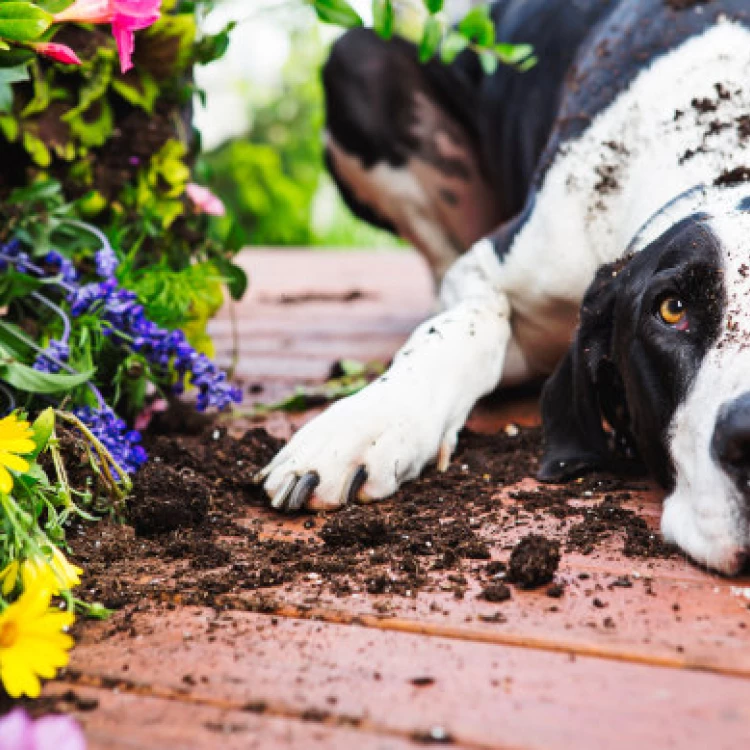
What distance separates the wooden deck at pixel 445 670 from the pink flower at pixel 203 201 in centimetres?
135

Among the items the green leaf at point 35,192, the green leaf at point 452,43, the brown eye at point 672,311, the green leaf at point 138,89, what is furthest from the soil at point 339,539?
the green leaf at point 452,43

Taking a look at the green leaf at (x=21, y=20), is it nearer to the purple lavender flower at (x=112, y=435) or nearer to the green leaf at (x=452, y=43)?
the purple lavender flower at (x=112, y=435)

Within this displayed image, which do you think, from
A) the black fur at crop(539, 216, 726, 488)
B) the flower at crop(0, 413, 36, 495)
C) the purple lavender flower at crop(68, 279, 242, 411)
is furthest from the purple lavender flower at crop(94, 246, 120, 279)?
the black fur at crop(539, 216, 726, 488)

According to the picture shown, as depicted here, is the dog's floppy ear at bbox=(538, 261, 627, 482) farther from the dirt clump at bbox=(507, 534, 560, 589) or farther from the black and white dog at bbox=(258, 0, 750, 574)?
the dirt clump at bbox=(507, 534, 560, 589)

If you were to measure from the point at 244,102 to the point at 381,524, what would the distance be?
8.42 meters

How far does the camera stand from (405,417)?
6.81ft

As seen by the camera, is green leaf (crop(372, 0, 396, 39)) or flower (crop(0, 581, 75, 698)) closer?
flower (crop(0, 581, 75, 698))

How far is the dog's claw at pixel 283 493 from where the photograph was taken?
1.88 metres

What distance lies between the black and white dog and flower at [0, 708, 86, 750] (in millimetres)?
936

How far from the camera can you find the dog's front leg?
1909mm

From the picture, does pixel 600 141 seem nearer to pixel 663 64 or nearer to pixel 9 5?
pixel 663 64

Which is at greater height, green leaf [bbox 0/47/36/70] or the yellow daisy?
green leaf [bbox 0/47/36/70]

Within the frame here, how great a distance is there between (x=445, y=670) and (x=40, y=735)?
1.53 ft

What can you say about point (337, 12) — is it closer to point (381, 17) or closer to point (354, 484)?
point (381, 17)
